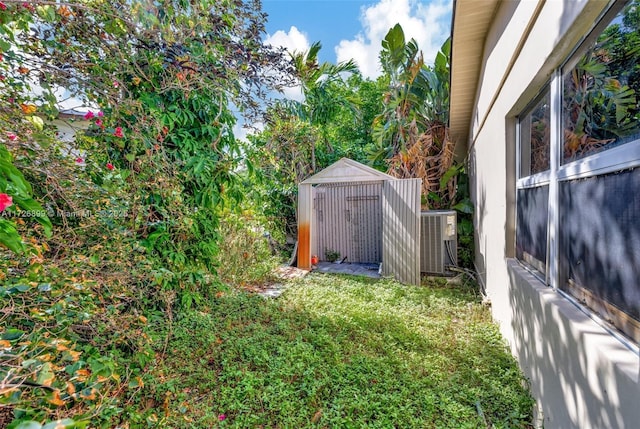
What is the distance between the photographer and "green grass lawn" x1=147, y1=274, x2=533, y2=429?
2.04m

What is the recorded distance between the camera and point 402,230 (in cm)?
523

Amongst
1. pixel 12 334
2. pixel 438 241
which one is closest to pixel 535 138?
pixel 438 241

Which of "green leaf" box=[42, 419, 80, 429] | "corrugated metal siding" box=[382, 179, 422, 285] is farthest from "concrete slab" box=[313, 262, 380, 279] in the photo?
"green leaf" box=[42, 419, 80, 429]

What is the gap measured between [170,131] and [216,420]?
3.06 metres

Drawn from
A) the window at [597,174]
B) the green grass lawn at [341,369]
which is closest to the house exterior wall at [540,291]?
the window at [597,174]

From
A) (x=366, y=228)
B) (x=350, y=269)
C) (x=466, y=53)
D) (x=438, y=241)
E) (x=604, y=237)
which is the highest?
(x=466, y=53)

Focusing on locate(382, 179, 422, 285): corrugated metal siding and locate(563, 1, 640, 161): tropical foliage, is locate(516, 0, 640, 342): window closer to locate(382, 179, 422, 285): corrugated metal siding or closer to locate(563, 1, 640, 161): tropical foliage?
locate(563, 1, 640, 161): tropical foliage

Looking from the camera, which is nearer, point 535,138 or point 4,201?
point 4,201

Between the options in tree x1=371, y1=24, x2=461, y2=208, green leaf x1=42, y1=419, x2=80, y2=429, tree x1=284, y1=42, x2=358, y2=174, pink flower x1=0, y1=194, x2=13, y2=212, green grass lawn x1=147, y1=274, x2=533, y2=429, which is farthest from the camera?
tree x1=371, y1=24, x2=461, y2=208

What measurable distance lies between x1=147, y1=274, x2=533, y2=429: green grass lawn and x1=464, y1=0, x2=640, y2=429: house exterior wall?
0.35m

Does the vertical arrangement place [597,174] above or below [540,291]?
above

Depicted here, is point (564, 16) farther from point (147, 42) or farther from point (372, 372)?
point (147, 42)

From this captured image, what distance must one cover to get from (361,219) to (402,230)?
2.03 meters

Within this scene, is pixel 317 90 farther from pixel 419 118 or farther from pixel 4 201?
pixel 419 118
